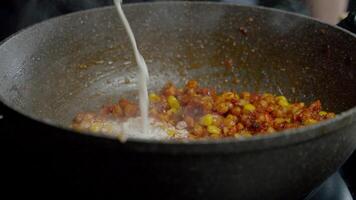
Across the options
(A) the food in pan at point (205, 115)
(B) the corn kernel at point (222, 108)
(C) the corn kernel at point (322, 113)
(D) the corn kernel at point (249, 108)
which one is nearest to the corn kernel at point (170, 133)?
(A) the food in pan at point (205, 115)

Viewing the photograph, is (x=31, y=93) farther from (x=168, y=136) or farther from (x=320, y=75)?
(x=320, y=75)

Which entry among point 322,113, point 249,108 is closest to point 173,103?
point 249,108

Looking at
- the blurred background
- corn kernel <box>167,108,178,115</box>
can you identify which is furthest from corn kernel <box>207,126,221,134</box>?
the blurred background

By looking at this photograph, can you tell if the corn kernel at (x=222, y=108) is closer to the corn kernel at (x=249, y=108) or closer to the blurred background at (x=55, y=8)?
the corn kernel at (x=249, y=108)

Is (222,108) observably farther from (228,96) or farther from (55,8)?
(55,8)

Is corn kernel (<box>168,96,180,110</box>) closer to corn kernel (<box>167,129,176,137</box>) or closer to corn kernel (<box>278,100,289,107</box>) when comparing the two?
corn kernel (<box>167,129,176,137</box>)

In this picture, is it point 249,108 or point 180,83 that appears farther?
point 180,83
